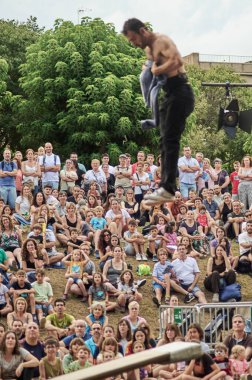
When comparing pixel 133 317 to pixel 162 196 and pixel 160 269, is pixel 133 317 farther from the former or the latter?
pixel 162 196


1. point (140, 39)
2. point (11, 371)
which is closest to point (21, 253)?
point (11, 371)

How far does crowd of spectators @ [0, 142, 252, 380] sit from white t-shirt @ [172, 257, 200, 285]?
0.02m

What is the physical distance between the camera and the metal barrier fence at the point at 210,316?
14109mm

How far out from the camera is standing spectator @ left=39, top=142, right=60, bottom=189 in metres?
18.0

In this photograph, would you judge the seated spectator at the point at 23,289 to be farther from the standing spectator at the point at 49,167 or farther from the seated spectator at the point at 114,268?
the standing spectator at the point at 49,167

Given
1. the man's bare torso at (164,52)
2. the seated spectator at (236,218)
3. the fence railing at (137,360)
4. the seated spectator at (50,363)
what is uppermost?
the man's bare torso at (164,52)

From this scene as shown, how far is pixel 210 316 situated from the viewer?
13953 mm

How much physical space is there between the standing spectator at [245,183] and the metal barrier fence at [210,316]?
182 inches

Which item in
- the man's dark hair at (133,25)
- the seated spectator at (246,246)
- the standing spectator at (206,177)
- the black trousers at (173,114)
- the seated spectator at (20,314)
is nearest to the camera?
the man's dark hair at (133,25)

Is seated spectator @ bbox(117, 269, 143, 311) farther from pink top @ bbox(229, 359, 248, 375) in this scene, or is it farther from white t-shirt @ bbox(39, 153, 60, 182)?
white t-shirt @ bbox(39, 153, 60, 182)

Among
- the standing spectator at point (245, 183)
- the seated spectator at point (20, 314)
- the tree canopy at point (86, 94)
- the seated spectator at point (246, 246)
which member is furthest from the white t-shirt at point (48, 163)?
the seated spectator at point (20, 314)

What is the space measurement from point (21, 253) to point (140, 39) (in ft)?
29.7

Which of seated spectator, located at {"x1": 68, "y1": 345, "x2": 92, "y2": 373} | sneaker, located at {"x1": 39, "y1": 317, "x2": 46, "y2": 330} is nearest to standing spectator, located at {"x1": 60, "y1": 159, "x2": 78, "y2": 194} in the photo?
sneaker, located at {"x1": 39, "y1": 317, "x2": 46, "y2": 330}

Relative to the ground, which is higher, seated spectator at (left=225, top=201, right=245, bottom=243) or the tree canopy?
the tree canopy
